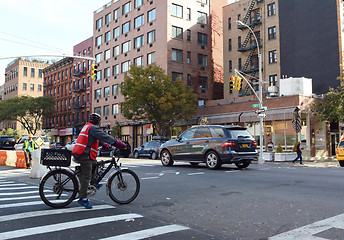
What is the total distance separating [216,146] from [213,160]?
0.72 metres

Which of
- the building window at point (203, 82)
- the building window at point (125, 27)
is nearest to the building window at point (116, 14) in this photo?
the building window at point (125, 27)

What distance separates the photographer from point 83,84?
198ft

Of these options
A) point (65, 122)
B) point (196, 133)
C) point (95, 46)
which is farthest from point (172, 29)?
point (65, 122)

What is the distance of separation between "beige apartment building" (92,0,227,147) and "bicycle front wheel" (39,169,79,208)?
35551mm

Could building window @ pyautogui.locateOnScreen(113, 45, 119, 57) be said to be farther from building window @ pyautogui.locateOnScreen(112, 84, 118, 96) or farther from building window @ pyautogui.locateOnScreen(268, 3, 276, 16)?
building window @ pyautogui.locateOnScreen(268, 3, 276, 16)

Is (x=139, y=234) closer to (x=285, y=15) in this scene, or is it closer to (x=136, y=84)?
(x=136, y=84)

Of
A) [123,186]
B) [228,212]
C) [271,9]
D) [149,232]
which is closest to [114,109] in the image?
[271,9]

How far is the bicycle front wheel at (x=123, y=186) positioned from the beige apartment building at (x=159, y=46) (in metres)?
34.9

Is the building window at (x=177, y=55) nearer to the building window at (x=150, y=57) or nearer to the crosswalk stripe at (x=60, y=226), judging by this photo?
the building window at (x=150, y=57)

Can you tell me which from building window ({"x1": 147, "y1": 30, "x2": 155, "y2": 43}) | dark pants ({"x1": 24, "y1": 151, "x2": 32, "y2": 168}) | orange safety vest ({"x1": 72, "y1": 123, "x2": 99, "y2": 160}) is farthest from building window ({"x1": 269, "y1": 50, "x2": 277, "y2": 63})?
orange safety vest ({"x1": 72, "y1": 123, "x2": 99, "y2": 160})

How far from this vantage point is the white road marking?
4613mm

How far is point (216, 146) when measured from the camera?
14.5 meters

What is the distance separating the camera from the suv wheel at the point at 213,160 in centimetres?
1457

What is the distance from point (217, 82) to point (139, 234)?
145ft
